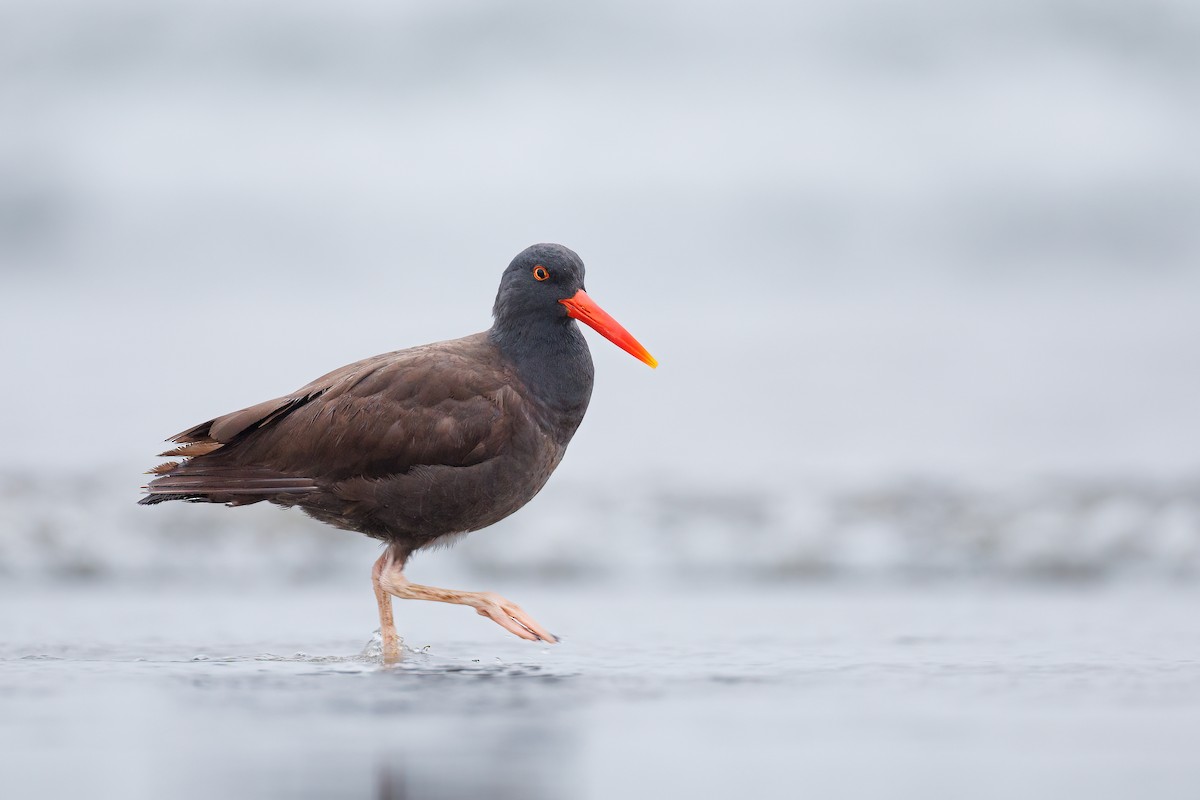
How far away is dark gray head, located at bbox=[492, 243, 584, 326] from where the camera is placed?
221 inches

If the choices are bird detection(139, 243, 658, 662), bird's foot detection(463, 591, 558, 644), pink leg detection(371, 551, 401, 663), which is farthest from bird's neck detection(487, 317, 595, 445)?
pink leg detection(371, 551, 401, 663)

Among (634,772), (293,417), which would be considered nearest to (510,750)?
(634,772)

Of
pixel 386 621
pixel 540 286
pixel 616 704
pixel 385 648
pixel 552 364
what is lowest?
pixel 616 704

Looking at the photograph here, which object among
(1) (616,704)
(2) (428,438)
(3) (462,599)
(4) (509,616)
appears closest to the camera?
(1) (616,704)

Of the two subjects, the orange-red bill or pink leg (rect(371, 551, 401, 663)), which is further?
the orange-red bill

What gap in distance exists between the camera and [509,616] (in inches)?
214

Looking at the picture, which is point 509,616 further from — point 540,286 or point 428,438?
point 540,286

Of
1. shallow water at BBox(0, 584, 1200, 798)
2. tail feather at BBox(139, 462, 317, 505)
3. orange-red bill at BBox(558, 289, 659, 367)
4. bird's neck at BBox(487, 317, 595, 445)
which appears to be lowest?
shallow water at BBox(0, 584, 1200, 798)

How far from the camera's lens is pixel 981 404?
11.8 meters

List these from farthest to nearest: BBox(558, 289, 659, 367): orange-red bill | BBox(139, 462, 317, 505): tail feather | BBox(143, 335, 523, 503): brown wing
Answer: BBox(558, 289, 659, 367): orange-red bill
BBox(139, 462, 317, 505): tail feather
BBox(143, 335, 523, 503): brown wing

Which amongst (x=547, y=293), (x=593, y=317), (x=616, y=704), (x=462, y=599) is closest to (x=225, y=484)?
(x=462, y=599)

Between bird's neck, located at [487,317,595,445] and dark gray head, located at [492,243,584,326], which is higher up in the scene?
dark gray head, located at [492,243,584,326]

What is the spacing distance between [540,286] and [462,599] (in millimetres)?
1194

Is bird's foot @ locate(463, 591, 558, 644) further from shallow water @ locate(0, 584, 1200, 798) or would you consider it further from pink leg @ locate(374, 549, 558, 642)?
shallow water @ locate(0, 584, 1200, 798)
